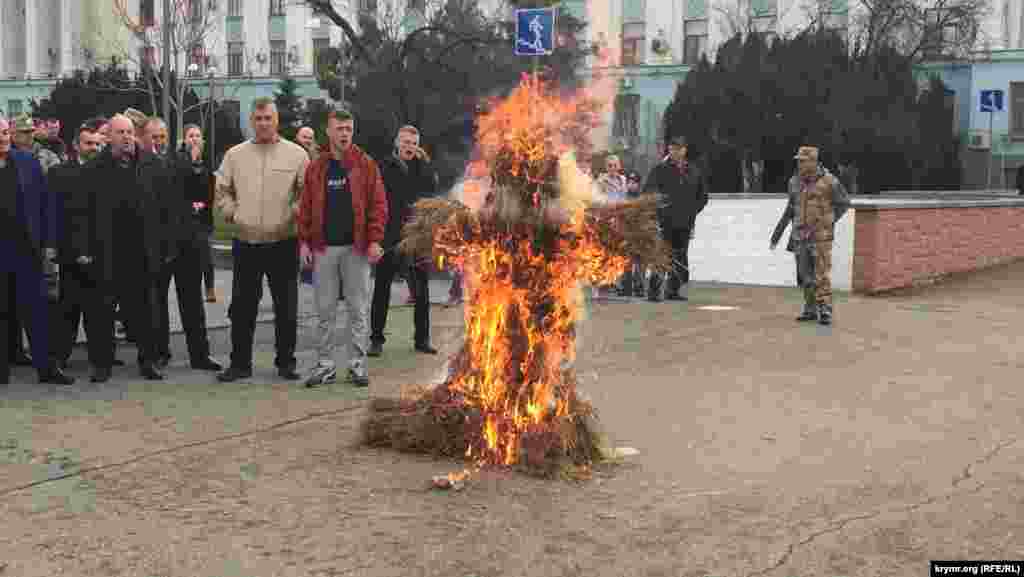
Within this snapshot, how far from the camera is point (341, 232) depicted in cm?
861

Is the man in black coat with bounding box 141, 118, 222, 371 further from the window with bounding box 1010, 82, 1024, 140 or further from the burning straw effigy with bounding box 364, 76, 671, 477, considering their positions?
the window with bounding box 1010, 82, 1024, 140

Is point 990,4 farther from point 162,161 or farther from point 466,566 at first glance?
point 466,566

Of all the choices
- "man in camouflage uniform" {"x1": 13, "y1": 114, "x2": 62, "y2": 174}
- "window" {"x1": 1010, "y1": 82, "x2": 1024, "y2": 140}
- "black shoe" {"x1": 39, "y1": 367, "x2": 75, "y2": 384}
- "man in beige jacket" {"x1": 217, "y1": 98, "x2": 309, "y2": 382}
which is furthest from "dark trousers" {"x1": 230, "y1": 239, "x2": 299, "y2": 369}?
"window" {"x1": 1010, "y1": 82, "x2": 1024, "y2": 140}

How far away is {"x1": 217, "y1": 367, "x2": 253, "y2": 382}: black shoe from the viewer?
8906 millimetres

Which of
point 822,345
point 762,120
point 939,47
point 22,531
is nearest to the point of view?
point 22,531

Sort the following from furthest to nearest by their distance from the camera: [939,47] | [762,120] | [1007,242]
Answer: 1. [939,47]
2. [762,120]
3. [1007,242]

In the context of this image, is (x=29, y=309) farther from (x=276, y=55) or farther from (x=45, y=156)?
(x=276, y=55)

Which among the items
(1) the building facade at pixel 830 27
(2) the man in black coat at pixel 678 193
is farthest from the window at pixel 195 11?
(2) the man in black coat at pixel 678 193

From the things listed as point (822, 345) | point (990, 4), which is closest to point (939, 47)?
point (990, 4)

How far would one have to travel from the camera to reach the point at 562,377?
6.47 metres

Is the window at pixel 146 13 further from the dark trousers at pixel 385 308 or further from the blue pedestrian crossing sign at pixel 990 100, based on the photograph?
the dark trousers at pixel 385 308

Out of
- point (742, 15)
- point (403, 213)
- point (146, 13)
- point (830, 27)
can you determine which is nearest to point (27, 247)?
point (403, 213)

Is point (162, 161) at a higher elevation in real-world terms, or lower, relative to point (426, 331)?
higher

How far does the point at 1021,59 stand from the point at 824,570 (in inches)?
2141
